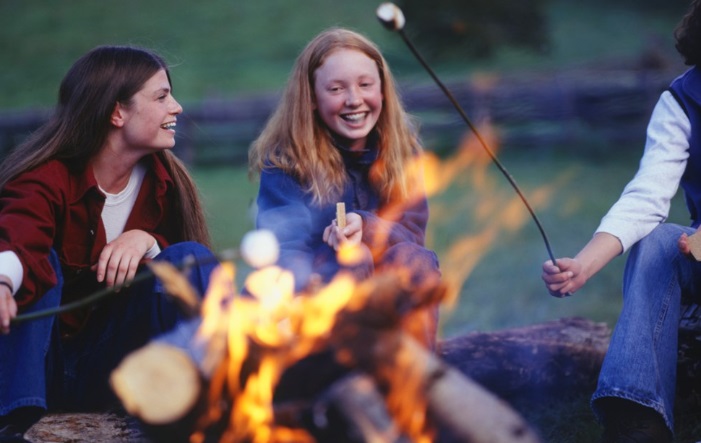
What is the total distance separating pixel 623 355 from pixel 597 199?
23.0 ft

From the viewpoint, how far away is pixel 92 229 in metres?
3.02

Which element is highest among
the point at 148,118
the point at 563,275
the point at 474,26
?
the point at 474,26

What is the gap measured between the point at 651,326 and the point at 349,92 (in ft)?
4.93

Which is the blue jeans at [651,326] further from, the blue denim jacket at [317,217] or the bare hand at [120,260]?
the bare hand at [120,260]

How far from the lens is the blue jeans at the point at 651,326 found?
2.78 m

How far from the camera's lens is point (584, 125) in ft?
46.4

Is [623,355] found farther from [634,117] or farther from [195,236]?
[634,117]

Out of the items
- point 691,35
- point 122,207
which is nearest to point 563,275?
point 691,35

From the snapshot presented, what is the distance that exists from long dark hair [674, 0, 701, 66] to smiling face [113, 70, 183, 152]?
200 centimetres

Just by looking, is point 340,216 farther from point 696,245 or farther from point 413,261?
point 696,245

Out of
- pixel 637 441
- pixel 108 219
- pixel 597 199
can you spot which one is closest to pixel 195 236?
→ pixel 108 219

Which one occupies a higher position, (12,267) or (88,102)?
(88,102)

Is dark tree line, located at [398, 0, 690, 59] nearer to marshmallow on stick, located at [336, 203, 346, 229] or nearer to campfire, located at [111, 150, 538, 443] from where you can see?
marshmallow on stick, located at [336, 203, 346, 229]

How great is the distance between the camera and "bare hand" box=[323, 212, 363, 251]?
312cm
